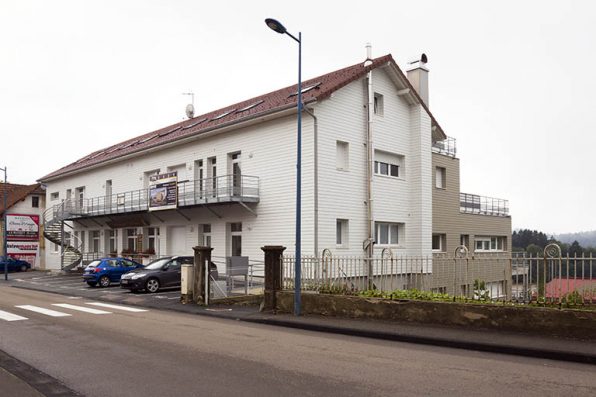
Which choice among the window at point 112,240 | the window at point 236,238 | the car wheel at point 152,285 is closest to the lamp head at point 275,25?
the car wheel at point 152,285

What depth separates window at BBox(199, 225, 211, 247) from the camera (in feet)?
83.4

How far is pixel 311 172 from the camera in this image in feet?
66.7

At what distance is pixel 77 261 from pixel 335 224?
20.4 m

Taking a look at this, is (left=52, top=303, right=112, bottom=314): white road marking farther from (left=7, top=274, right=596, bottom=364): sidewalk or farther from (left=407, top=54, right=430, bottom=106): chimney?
(left=407, top=54, right=430, bottom=106): chimney

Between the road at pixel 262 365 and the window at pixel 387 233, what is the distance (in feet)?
42.6

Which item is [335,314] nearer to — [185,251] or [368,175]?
[368,175]

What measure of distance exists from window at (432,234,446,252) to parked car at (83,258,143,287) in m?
15.8

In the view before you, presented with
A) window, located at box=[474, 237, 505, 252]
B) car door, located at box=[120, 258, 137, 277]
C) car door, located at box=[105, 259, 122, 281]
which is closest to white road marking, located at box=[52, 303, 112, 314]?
car door, located at box=[105, 259, 122, 281]

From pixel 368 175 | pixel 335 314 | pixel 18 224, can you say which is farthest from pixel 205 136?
pixel 18 224

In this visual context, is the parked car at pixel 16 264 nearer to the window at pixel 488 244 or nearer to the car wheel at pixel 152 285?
the car wheel at pixel 152 285

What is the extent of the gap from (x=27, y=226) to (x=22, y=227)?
0.50 metres

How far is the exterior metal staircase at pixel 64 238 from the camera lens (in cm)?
3381

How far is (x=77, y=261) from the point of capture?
3294cm

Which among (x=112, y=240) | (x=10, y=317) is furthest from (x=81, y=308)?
(x=112, y=240)
